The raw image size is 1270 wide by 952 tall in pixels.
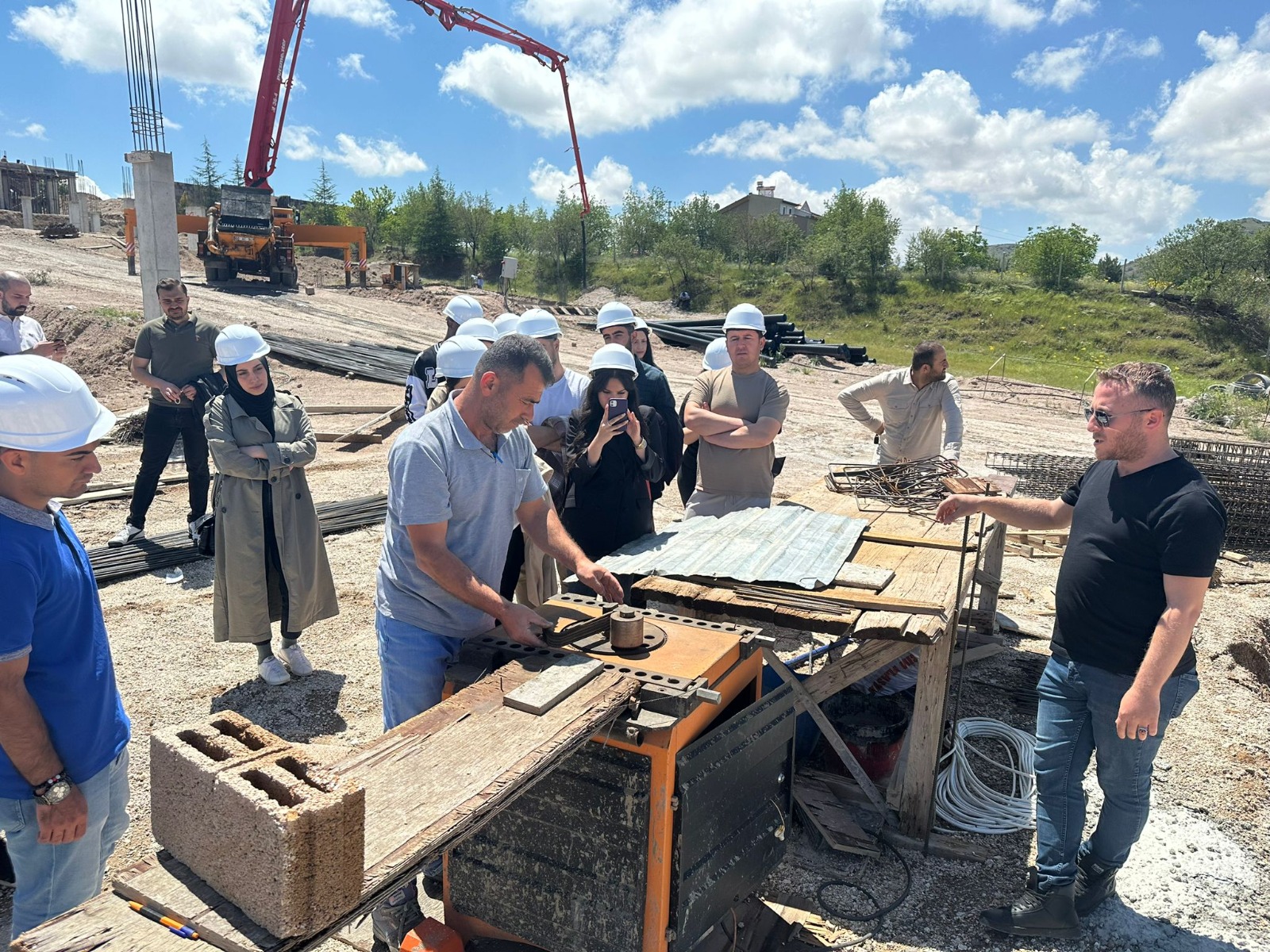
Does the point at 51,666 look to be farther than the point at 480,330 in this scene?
No

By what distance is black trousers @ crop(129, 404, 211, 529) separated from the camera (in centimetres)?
632

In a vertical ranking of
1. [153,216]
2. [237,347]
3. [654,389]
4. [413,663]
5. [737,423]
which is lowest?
[413,663]

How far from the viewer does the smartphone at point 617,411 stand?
13.0ft

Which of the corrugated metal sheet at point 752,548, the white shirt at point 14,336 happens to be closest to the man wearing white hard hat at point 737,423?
the corrugated metal sheet at point 752,548

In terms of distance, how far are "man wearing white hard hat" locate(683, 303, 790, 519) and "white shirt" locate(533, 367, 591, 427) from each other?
0.60m

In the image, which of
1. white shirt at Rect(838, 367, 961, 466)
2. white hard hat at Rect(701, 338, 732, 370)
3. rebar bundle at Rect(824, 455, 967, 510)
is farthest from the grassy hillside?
rebar bundle at Rect(824, 455, 967, 510)

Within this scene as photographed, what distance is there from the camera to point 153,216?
1165 cm

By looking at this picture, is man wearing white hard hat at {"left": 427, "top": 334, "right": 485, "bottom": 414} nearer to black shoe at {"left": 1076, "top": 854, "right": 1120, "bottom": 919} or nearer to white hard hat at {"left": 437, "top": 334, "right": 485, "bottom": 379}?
white hard hat at {"left": 437, "top": 334, "right": 485, "bottom": 379}

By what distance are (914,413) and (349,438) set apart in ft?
24.5

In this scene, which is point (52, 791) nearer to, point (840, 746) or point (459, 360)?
point (459, 360)

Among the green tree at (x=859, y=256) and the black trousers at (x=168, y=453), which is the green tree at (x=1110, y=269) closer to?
the green tree at (x=859, y=256)

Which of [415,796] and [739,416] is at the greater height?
[739,416]

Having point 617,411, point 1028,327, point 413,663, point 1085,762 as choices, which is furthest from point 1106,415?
point 1028,327

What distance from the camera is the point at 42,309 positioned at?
1506 cm
